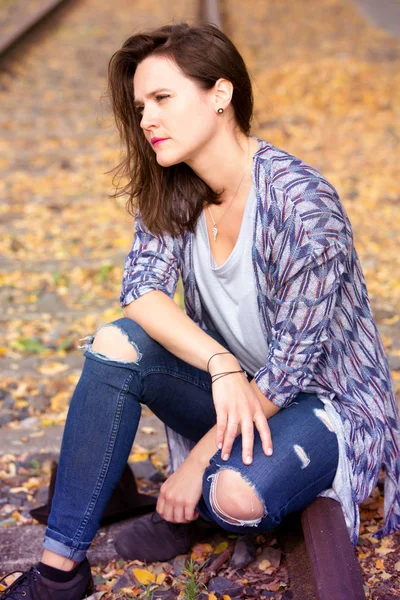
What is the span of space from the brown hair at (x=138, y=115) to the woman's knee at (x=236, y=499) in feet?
2.49

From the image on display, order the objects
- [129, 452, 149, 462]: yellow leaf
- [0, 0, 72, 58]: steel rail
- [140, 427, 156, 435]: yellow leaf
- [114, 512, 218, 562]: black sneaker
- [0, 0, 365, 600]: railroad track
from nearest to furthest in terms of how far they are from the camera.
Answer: [0, 0, 365, 600]: railroad track < [114, 512, 218, 562]: black sneaker < [129, 452, 149, 462]: yellow leaf < [140, 427, 156, 435]: yellow leaf < [0, 0, 72, 58]: steel rail

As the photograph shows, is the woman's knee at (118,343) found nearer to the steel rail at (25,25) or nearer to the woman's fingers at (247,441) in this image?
the woman's fingers at (247,441)

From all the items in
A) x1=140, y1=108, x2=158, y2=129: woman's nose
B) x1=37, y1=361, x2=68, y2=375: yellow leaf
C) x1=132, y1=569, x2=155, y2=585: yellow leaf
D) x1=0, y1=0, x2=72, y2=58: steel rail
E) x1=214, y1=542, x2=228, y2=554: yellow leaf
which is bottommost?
x1=214, y1=542, x2=228, y2=554: yellow leaf

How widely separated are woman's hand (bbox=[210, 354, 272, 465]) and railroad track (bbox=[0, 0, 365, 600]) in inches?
8.6

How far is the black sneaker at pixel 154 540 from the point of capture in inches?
95.6

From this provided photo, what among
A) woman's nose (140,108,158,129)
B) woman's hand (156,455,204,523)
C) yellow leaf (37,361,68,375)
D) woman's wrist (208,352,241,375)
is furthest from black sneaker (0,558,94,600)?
yellow leaf (37,361,68,375)

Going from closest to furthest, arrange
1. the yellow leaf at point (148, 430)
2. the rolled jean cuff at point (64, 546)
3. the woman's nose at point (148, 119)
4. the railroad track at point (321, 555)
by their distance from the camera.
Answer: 1. the railroad track at point (321, 555)
2. the rolled jean cuff at point (64, 546)
3. the woman's nose at point (148, 119)
4. the yellow leaf at point (148, 430)

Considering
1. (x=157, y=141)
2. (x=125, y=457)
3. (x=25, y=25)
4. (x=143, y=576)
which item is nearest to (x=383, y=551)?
(x=143, y=576)

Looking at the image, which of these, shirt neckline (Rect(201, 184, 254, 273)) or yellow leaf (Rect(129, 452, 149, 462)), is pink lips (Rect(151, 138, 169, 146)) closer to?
shirt neckline (Rect(201, 184, 254, 273))

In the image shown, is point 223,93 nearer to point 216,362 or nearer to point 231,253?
point 231,253

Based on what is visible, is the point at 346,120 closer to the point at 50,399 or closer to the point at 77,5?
the point at 50,399

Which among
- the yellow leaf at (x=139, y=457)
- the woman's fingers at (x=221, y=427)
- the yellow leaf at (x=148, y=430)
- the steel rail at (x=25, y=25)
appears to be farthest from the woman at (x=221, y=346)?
the steel rail at (x=25, y=25)

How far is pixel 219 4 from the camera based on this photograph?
16438 mm

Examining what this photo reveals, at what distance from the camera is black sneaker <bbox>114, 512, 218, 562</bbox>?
243 cm
